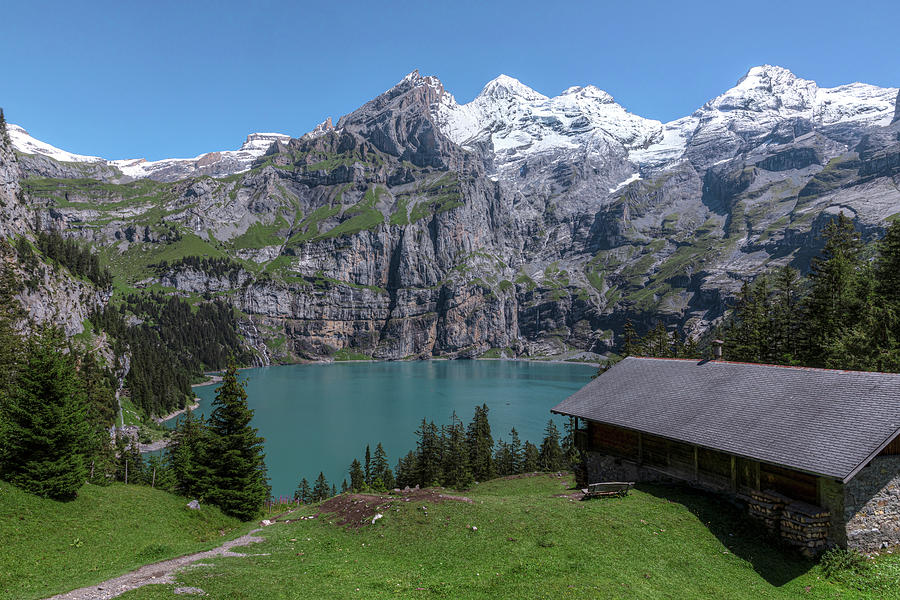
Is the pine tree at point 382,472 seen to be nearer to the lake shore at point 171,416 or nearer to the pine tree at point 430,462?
the pine tree at point 430,462

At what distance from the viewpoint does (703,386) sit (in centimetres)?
2808

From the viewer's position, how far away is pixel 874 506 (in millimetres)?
18797

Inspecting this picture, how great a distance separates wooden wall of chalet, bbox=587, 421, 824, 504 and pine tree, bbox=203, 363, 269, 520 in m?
26.1

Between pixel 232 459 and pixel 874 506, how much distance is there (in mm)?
37575

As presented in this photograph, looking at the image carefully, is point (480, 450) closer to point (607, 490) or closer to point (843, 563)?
point (607, 490)

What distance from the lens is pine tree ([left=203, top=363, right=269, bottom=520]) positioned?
32062 millimetres

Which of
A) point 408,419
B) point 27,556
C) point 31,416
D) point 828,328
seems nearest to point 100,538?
point 27,556

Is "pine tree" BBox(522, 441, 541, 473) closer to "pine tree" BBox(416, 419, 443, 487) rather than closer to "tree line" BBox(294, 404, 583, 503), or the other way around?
"tree line" BBox(294, 404, 583, 503)

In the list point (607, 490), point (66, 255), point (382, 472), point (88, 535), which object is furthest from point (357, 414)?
point (607, 490)

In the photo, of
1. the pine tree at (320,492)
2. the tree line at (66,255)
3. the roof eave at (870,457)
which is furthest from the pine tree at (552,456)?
the tree line at (66,255)

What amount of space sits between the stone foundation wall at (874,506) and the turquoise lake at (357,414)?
69.0 m

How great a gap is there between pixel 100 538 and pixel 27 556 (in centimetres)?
403

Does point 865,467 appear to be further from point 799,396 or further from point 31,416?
point 31,416

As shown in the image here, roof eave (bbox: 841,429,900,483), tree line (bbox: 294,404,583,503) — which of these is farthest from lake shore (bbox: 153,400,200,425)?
roof eave (bbox: 841,429,900,483)
